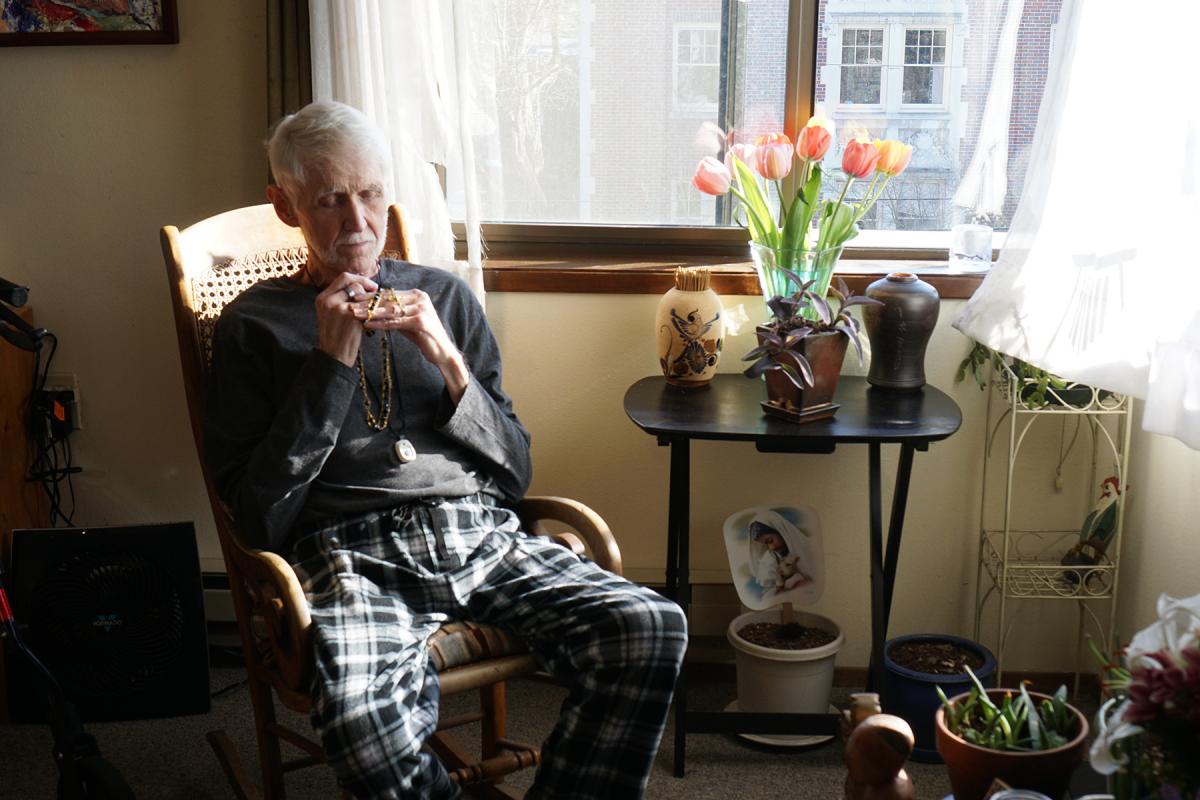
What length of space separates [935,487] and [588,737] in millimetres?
1186

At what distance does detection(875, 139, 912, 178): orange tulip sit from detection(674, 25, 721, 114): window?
430mm

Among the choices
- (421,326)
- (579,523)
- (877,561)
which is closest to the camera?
(421,326)

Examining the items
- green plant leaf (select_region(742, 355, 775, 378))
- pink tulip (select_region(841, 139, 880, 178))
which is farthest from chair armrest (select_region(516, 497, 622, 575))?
pink tulip (select_region(841, 139, 880, 178))

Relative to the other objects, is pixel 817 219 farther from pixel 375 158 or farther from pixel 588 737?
pixel 588 737

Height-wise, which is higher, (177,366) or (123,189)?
(123,189)

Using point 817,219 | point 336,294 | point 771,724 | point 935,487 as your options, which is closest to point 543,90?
point 817,219

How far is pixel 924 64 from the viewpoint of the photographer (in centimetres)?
254

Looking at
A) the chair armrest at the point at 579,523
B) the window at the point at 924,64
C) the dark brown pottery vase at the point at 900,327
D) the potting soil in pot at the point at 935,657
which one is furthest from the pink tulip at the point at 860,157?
the potting soil in pot at the point at 935,657

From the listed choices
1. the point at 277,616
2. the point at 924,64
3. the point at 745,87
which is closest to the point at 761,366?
the point at 745,87

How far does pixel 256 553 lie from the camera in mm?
1794

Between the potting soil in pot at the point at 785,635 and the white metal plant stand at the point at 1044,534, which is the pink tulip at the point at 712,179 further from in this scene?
the potting soil in pot at the point at 785,635

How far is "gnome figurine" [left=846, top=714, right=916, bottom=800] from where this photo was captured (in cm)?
129

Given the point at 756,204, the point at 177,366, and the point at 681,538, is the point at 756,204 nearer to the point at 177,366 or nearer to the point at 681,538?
the point at 681,538

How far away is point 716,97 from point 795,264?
464 millimetres
